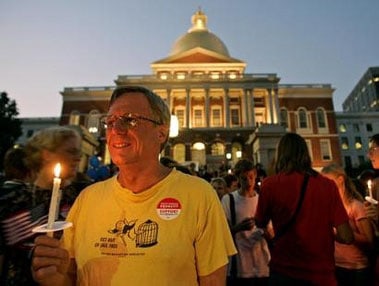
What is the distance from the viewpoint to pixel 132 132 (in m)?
1.83

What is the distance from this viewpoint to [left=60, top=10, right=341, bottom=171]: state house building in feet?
131

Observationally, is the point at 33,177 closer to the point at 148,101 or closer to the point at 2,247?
the point at 2,247

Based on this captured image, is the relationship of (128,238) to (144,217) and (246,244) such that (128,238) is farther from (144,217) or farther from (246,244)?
(246,244)

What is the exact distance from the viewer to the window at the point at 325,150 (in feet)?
146

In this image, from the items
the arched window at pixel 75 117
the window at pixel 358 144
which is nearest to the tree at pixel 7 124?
the arched window at pixel 75 117

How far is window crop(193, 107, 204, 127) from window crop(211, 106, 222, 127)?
1.75 m

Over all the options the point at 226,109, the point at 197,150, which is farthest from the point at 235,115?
the point at 197,150

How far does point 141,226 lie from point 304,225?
6.02 feet

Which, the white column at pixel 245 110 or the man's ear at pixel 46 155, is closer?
the man's ear at pixel 46 155

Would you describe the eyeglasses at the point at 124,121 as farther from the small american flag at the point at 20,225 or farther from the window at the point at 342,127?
the window at the point at 342,127

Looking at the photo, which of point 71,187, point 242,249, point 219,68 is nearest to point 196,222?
point 71,187

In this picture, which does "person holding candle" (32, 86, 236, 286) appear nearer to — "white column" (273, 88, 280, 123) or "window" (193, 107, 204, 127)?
"white column" (273, 88, 280, 123)

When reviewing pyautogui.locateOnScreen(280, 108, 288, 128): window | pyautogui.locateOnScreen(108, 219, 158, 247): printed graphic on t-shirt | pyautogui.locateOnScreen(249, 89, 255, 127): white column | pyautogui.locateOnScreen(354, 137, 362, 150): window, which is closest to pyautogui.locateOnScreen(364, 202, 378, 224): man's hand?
pyautogui.locateOnScreen(108, 219, 158, 247): printed graphic on t-shirt

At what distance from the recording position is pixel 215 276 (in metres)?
1.56
